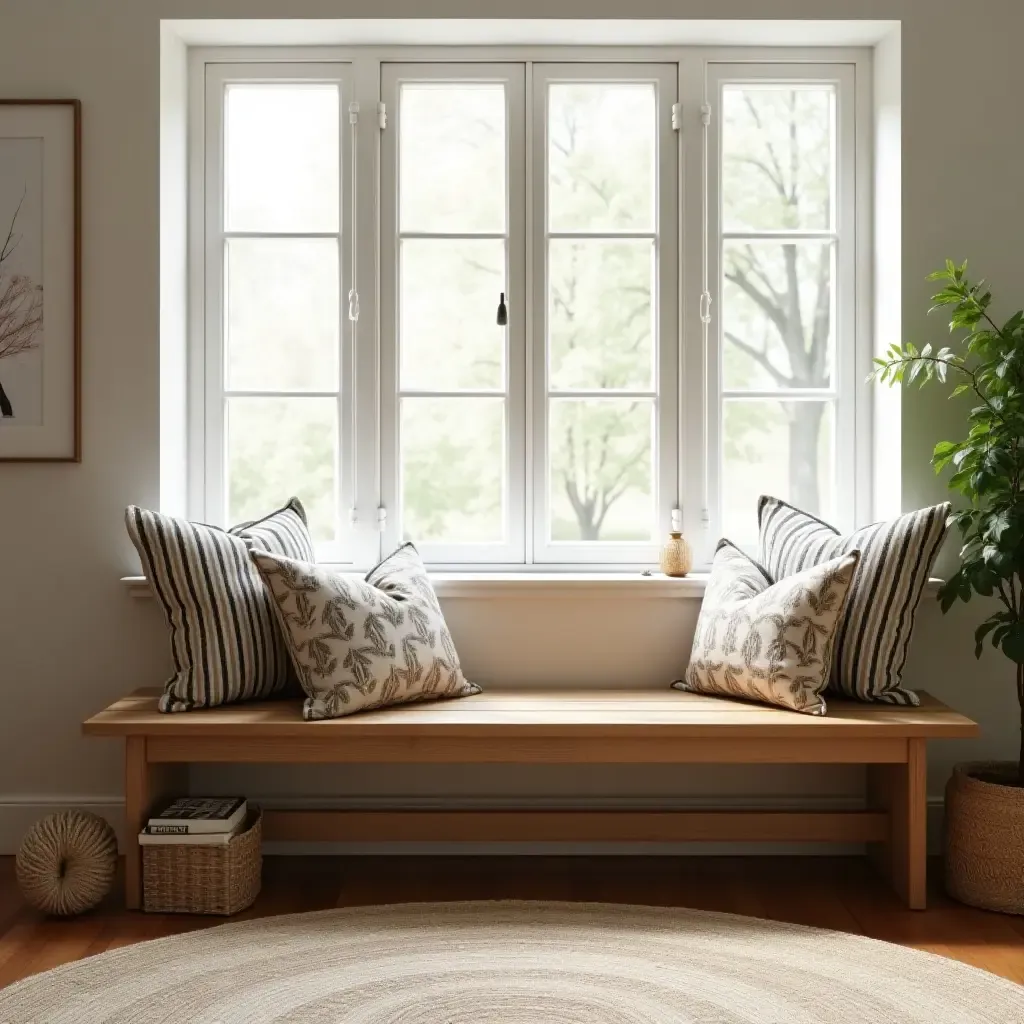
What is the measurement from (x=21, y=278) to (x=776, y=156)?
89.8 inches

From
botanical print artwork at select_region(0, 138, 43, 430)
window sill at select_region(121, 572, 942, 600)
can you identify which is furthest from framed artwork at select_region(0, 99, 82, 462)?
window sill at select_region(121, 572, 942, 600)

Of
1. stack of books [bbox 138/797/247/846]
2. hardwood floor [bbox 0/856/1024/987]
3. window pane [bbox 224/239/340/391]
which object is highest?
window pane [bbox 224/239/340/391]

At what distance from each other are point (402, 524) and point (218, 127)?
134 cm

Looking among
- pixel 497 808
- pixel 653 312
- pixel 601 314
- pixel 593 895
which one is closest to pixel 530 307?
pixel 601 314

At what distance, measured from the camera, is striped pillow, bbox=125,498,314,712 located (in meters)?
2.91

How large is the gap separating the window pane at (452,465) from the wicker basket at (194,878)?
3.78ft

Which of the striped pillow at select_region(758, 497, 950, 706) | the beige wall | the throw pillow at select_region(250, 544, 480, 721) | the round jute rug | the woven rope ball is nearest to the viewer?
the round jute rug

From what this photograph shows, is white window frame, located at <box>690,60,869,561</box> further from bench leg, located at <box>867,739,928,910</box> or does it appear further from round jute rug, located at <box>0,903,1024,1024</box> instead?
round jute rug, located at <box>0,903,1024,1024</box>

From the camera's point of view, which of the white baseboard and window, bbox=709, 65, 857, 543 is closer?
the white baseboard

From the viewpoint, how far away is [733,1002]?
2268 mm

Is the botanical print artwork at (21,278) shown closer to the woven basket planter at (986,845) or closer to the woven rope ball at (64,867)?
the woven rope ball at (64,867)

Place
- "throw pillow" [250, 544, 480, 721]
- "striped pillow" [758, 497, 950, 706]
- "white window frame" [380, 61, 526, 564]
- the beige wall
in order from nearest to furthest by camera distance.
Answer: "throw pillow" [250, 544, 480, 721] → "striped pillow" [758, 497, 950, 706] → the beige wall → "white window frame" [380, 61, 526, 564]

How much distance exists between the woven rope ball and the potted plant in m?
2.17

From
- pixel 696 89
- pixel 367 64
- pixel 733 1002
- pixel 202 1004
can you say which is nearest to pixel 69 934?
pixel 202 1004
